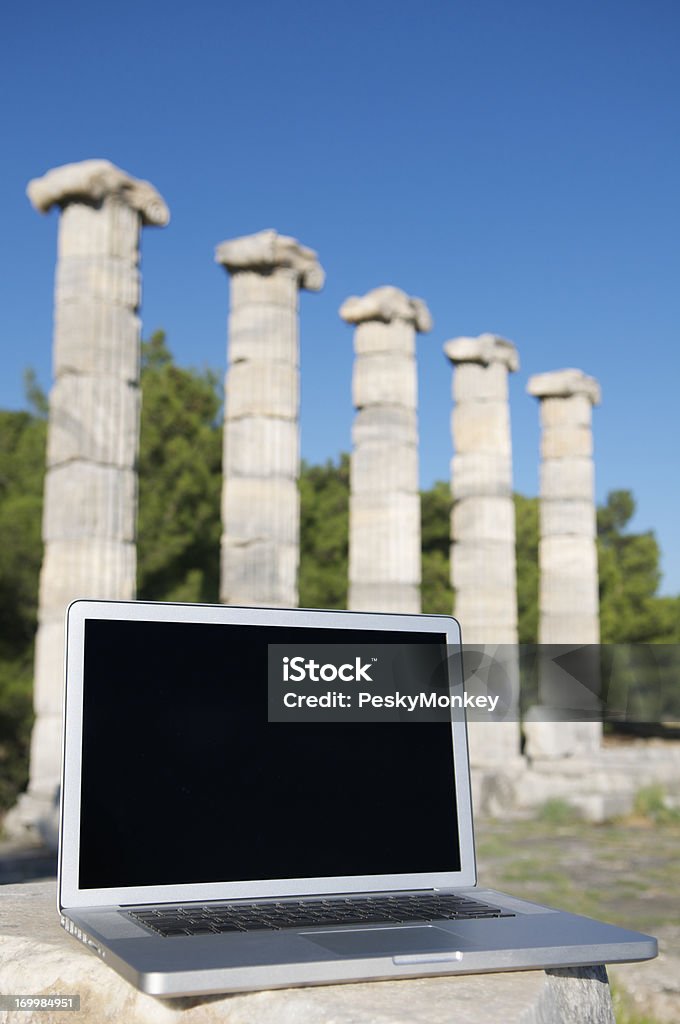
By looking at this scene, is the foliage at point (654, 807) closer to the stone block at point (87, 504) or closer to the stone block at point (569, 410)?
the stone block at point (569, 410)

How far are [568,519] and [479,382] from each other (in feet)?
11.9

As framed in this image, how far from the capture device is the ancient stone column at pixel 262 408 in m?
15.6

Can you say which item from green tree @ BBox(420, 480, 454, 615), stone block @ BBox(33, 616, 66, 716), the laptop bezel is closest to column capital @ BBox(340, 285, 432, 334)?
stone block @ BBox(33, 616, 66, 716)

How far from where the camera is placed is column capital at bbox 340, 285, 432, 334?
17938 millimetres

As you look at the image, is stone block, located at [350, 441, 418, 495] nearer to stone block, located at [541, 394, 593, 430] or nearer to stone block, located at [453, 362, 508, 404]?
stone block, located at [453, 362, 508, 404]

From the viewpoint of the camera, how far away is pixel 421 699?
8.07 feet

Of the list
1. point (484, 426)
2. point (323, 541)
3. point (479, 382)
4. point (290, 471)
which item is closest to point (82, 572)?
point (290, 471)

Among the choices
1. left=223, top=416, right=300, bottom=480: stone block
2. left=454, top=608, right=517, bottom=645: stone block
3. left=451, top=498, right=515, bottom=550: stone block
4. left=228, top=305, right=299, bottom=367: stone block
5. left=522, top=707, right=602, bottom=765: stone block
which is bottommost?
left=522, top=707, right=602, bottom=765: stone block

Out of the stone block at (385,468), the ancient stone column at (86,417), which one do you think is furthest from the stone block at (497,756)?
→ the ancient stone column at (86,417)

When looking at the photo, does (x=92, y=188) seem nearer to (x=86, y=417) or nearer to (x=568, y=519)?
(x=86, y=417)

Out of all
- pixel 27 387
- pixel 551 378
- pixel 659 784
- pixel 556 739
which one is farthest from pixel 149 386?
pixel 659 784

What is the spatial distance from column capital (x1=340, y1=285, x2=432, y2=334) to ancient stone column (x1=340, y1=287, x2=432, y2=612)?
0.6 inches

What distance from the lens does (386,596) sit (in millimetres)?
17578

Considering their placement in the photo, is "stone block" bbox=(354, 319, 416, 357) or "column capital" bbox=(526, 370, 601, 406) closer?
"stone block" bbox=(354, 319, 416, 357)
